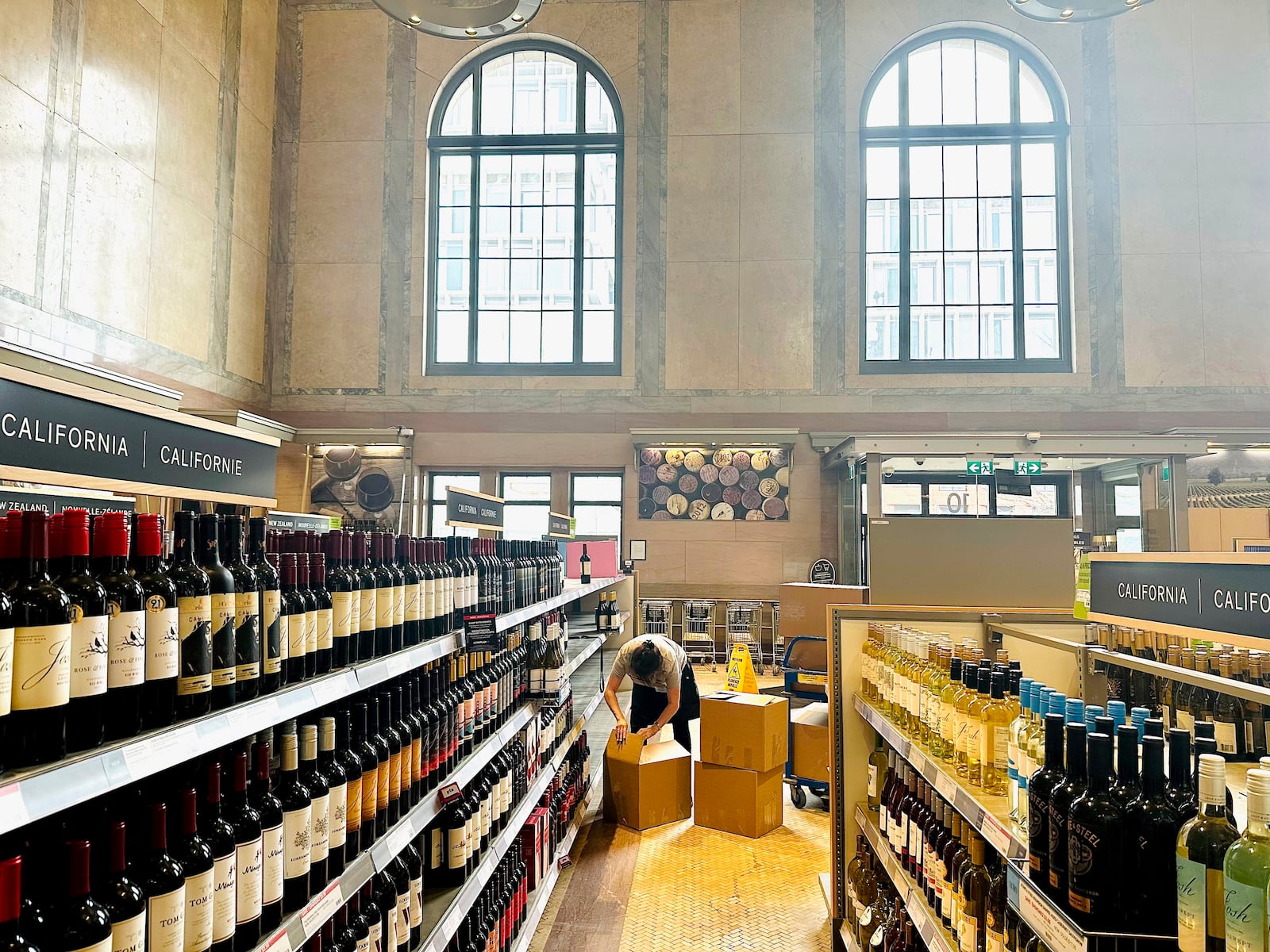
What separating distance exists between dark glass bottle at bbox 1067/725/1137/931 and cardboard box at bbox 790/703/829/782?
3.75 m

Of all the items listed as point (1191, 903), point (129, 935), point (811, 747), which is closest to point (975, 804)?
point (1191, 903)

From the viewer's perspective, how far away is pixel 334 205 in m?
10.6

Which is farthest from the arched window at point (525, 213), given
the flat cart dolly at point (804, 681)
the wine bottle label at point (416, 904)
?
the wine bottle label at point (416, 904)

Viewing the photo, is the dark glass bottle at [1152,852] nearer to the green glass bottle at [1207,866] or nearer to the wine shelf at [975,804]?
the green glass bottle at [1207,866]

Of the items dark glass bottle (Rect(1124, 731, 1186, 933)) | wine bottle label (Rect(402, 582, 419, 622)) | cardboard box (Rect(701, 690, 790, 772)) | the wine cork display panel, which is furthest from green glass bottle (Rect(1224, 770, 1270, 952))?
the wine cork display panel

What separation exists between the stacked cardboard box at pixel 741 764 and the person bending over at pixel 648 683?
11.9 inches

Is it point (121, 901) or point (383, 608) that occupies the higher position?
point (383, 608)

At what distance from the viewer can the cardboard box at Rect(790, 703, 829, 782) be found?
494cm

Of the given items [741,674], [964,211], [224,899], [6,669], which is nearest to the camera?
[6,669]

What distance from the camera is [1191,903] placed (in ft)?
3.77

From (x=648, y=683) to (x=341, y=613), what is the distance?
3277 millimetres

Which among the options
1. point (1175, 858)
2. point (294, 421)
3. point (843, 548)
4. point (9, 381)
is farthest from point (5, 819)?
point (294, 421)

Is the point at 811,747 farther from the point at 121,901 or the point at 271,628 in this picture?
the point at 121,901

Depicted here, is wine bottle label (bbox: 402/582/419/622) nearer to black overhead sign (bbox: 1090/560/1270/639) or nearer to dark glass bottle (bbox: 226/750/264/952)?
dark glass bottle (bbox: 226/750/264/952)
